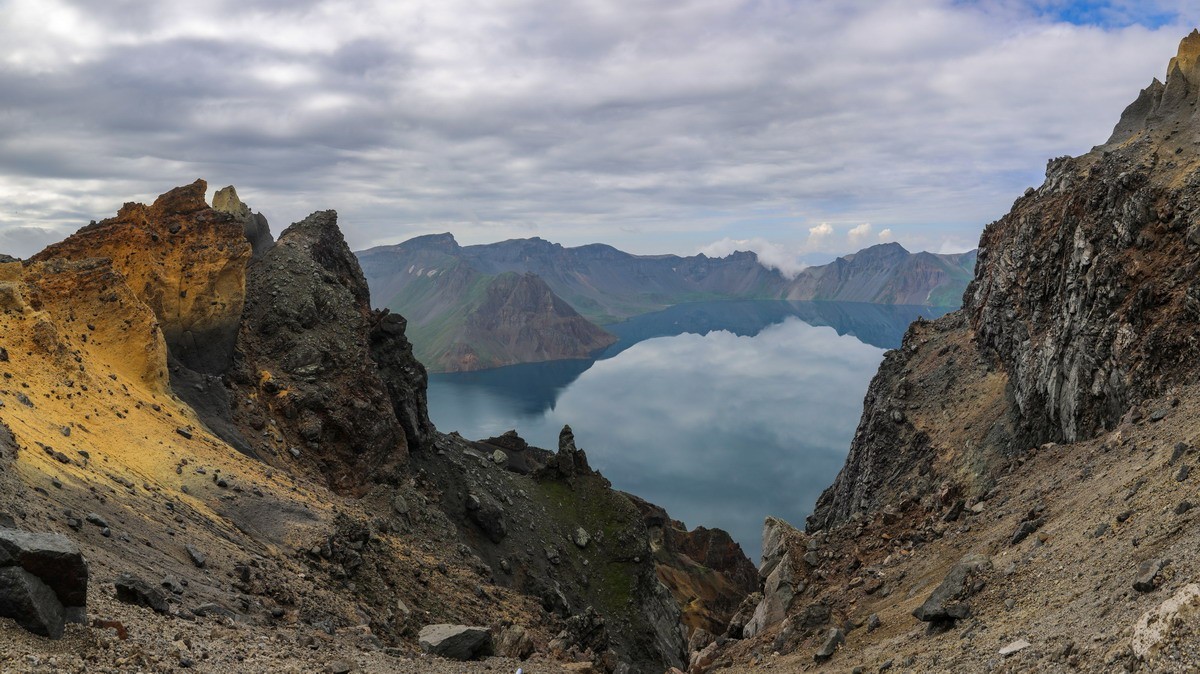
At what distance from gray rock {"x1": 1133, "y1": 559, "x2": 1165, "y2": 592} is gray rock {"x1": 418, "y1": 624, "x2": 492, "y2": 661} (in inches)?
703

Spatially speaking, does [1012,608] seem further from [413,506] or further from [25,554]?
[413,506]

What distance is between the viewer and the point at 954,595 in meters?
20.0

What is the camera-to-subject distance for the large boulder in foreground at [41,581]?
1281 cm

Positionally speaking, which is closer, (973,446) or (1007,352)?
(973,446)

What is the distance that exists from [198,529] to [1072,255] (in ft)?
158

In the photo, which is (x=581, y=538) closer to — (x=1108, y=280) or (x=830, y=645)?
(x=1108, y=280)

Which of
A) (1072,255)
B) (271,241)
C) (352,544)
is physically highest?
(271,241)

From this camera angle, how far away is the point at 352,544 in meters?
32.1

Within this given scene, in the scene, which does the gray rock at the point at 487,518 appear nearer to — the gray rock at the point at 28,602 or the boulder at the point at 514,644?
the boulder at the point at 514,644

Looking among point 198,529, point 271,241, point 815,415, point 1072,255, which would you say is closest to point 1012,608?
point 198,529

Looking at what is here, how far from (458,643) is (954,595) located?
14450 millimetres

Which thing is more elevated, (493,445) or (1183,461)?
(1183,461)

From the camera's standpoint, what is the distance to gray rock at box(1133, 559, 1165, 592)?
1461cm

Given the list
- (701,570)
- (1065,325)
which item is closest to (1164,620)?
(1065,325)
